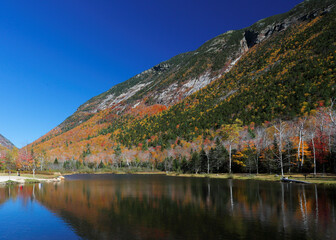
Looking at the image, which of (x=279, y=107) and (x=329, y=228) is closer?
(x=329, y=228)

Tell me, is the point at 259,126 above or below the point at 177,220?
above

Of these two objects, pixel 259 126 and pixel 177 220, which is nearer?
pixel 177 220

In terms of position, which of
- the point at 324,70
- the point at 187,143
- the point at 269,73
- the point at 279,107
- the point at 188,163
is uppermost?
the point at 269,73

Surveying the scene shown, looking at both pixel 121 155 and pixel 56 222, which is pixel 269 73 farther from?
pixel 56 222

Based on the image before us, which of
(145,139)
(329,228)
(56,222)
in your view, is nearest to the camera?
(329,228)

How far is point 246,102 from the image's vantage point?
15250 cm

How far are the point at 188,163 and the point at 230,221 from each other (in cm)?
8544

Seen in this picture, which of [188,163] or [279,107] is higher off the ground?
[279,107]

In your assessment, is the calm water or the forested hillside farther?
the forested hillside

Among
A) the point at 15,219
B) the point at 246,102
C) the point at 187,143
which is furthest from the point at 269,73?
the point at 15,219

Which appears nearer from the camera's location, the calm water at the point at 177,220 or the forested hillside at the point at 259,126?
the calm water at the point at 177,220

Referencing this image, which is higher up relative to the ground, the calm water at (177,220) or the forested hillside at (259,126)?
the forested hillside at (259,126)

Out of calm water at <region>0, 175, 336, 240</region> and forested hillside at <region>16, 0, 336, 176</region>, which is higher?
forested hillside at <region>16, 0, 336, 176</region>

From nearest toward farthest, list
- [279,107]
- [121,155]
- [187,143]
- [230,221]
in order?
[230,221], [279,107], [187,143], [121,155]
